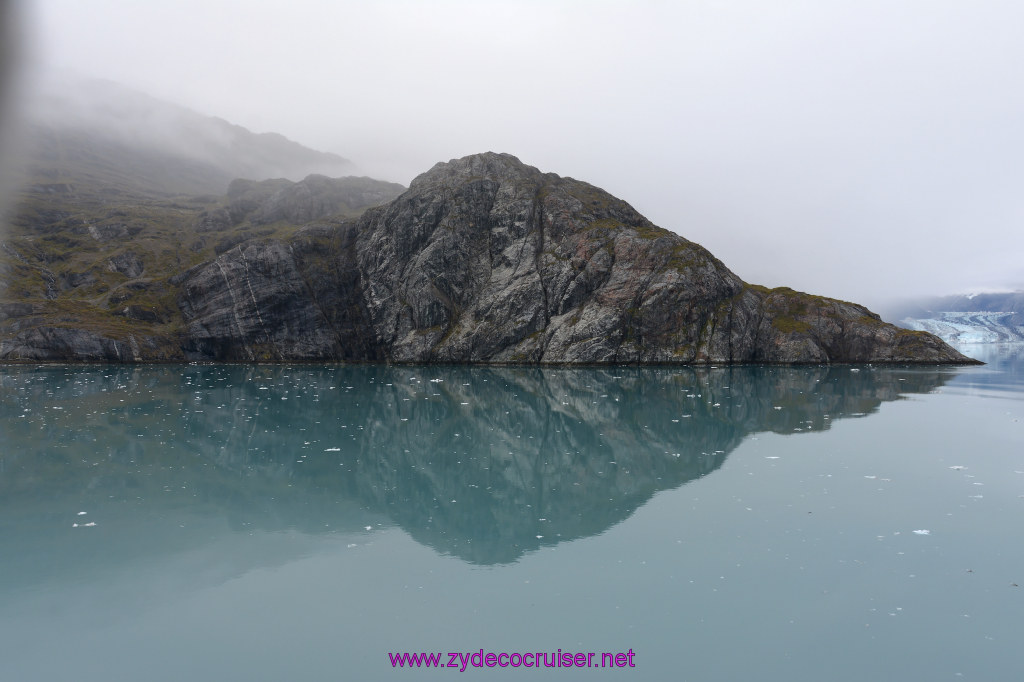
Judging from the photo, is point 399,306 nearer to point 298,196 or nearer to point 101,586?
point 298,196

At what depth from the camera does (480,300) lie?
91250mm

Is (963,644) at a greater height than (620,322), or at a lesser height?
lesser

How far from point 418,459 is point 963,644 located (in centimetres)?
1955

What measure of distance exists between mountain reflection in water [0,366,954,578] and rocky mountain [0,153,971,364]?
30096 mm

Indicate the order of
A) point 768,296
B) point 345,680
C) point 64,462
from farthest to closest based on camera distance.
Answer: point 768,296 → point 64,462 → point 345,680

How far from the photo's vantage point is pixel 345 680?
8.58 m

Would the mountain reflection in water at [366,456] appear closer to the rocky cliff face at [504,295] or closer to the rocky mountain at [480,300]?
the rocky mountain at [480,300]

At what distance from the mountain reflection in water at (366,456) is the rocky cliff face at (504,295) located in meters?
30.5

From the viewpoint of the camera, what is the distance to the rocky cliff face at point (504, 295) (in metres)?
80.6

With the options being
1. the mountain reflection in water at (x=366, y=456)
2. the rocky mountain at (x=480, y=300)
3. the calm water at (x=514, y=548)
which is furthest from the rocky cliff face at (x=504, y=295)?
the calm water at (x=514, y=548)

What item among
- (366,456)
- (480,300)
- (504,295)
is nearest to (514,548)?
(366,456)

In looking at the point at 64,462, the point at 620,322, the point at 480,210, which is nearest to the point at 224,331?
the point at 480,210

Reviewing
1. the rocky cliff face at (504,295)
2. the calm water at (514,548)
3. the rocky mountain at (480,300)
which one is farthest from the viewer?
the rocky cliff face at (504,295)

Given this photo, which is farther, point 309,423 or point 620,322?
point 620,322
